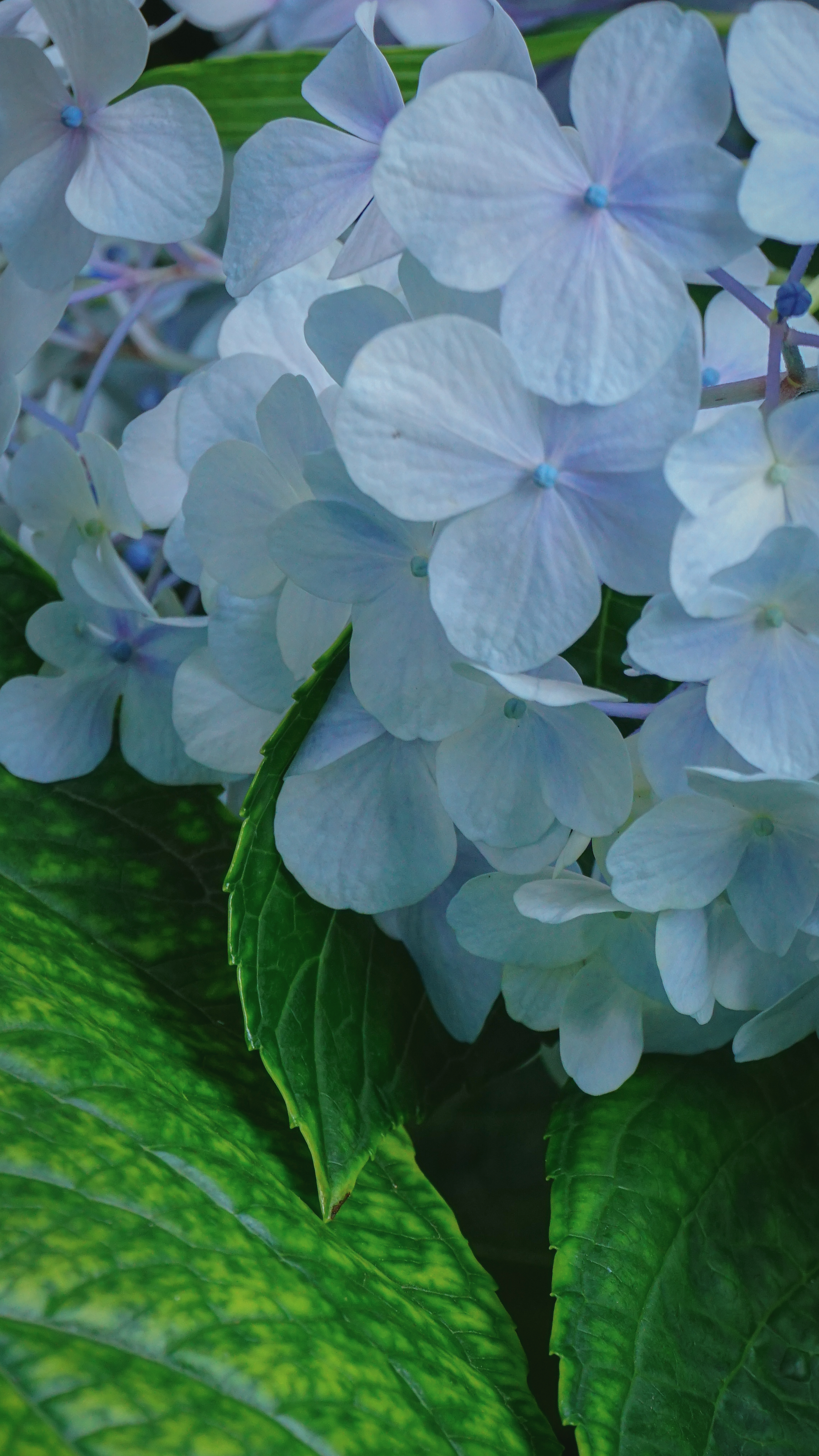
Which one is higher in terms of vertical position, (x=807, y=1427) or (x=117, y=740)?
(x=117, y=740)

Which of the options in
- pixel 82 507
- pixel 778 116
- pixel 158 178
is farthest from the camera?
pixel 82 507

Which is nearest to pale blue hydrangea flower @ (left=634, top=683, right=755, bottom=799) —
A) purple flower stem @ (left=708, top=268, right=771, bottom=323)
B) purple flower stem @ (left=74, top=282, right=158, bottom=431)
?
purple flower stem @ (left=708, top=268, right=771, bottom=323)

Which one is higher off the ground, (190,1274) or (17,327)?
(17,327)

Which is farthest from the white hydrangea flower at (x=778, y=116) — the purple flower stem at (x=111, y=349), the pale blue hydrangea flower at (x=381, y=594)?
the purple flower stem at (x=111, y=349)

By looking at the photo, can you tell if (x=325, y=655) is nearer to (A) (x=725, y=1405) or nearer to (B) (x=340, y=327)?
(B) (x=340, y=327)

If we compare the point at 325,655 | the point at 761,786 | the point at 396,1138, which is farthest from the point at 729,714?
the point at 396,1138

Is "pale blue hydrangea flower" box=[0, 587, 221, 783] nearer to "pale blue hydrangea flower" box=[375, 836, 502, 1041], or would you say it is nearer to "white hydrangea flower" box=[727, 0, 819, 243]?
"pale blue hydrangea flower" box=[375, 836, 502, 1041]

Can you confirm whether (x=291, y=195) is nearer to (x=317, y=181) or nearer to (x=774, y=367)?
(x=317, y=181)

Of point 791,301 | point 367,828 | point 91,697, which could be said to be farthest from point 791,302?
point 91,697
